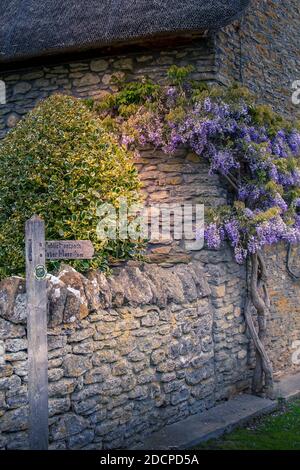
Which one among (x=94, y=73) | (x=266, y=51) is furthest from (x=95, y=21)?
(x=266, y=51)

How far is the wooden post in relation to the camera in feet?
12.7

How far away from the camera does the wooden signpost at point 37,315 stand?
3881 millimetres

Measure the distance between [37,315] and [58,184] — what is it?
4.48ft

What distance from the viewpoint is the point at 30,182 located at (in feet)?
16.2

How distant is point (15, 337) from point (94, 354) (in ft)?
2.48

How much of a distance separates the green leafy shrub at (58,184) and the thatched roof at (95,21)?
150 centimetres

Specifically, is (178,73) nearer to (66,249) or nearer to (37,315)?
(66,249)

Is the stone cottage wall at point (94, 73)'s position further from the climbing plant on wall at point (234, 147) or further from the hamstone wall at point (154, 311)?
the climbing plant on wall at point (234, 147)

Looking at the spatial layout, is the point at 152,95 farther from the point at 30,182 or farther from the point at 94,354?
the point at 94,354

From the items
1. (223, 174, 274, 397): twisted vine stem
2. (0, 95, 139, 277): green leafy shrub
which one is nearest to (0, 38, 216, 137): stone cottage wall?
(223, 174, 274, 397): twisted vine stem

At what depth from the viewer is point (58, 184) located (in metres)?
4.90

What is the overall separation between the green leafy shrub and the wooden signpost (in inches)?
29.4

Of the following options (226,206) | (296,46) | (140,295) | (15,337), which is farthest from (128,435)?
(296,46)
